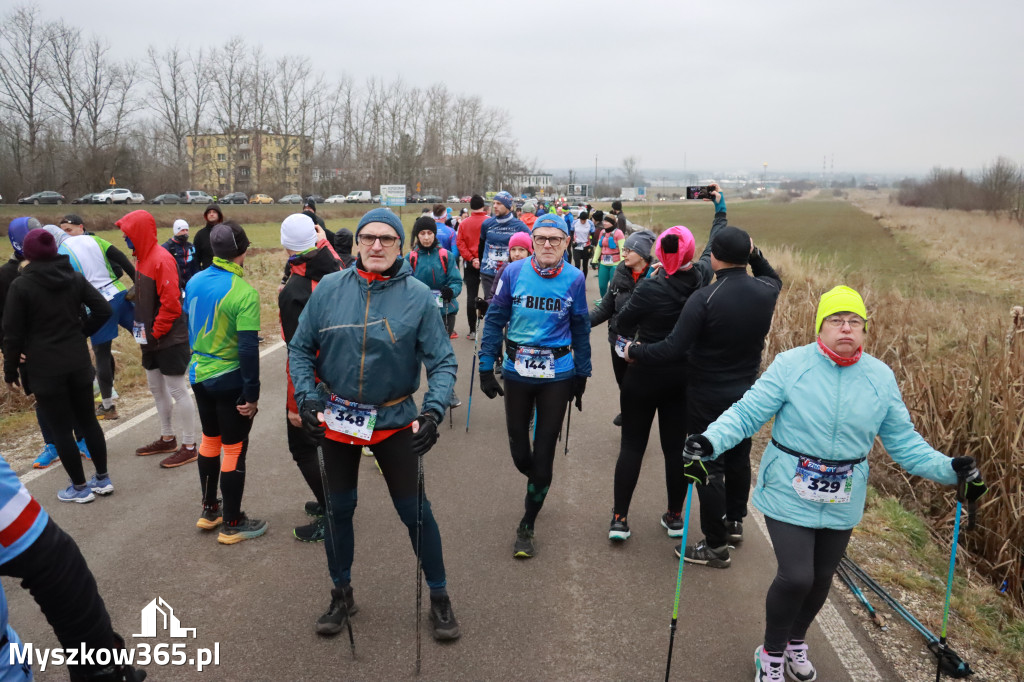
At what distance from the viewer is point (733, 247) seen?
4.21 m

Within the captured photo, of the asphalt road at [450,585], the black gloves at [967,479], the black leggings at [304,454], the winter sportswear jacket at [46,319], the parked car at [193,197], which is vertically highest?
the parked car at [193,197]

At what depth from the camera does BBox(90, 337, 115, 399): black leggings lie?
23.0 feet

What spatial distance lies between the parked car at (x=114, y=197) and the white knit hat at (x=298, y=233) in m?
55.6

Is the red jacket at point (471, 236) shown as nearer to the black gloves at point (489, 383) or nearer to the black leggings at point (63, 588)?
the black gloves at point (489, 383)

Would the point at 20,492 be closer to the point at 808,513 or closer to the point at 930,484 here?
the point at 808,513

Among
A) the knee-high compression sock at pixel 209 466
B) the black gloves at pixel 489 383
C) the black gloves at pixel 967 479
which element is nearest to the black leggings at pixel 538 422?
the black gloves at pixel 489 383

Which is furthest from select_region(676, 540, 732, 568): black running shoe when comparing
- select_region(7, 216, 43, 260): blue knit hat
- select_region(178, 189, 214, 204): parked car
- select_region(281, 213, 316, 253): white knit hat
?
select_region(178, 189, 214, 204): parked car

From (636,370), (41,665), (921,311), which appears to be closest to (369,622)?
(41,665)

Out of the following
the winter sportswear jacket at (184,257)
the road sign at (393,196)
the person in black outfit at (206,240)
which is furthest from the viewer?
the road sign at (393,196)

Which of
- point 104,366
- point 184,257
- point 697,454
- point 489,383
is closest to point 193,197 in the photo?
point 184,257

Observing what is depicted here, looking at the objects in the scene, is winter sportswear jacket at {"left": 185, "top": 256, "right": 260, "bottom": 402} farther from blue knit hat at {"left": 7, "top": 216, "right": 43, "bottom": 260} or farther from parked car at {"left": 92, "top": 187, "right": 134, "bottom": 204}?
parked car at {"left": 92, "top": 187, "right": 134, "bottom": 204}

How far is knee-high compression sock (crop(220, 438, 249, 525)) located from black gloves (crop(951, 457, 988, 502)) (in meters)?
4.23

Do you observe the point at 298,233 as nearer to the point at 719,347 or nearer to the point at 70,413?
the point at 70,413

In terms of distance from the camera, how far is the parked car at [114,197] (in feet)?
168
